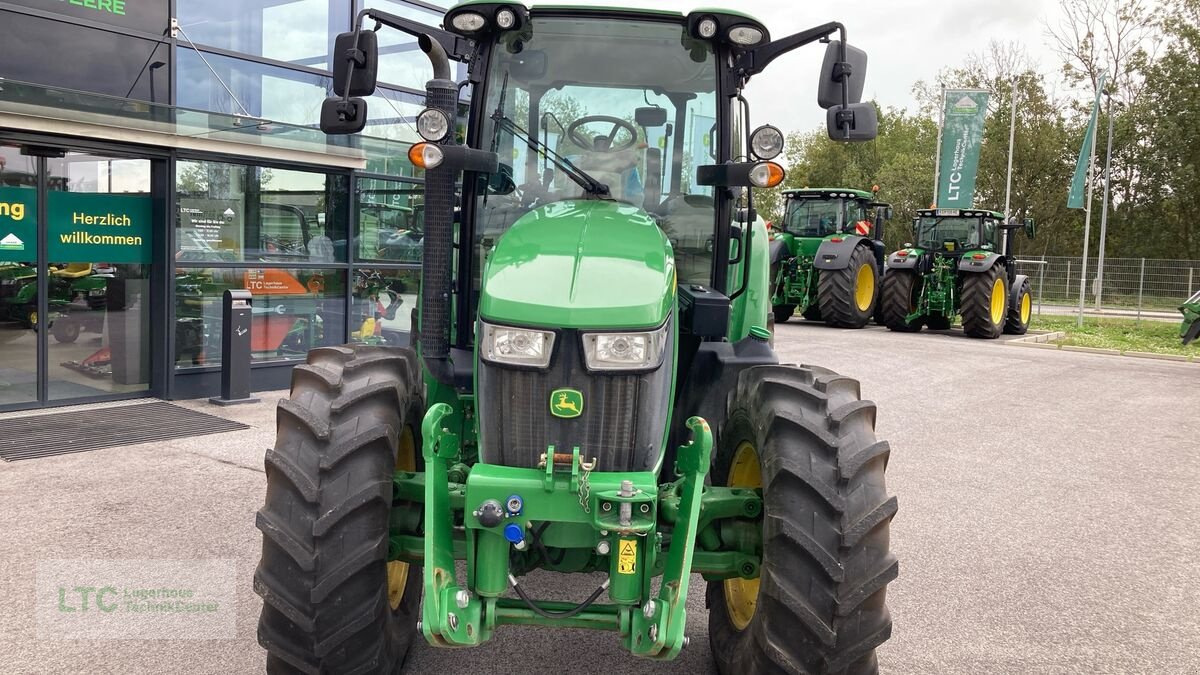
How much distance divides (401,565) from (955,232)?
18.4 m

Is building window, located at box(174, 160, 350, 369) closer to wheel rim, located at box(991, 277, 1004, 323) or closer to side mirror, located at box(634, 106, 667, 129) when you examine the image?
side mirror, located at box(634, 106, 667, 129)

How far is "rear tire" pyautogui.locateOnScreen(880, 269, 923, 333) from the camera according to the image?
19688 millimetres

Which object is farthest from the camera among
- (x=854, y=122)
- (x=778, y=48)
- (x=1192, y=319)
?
(x=1192, y=319)

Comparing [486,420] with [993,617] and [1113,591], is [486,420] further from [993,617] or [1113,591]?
[1113,591]

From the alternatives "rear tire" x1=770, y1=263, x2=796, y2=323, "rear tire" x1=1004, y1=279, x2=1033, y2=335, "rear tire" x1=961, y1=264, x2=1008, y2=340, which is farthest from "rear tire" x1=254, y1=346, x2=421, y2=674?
"rear tire" x1=1004, y1=279, x2=1033, y2=335

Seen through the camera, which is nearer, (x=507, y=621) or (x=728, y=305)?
(x=507, y=621)

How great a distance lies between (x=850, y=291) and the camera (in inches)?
750

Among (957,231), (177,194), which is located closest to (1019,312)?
(957,231)

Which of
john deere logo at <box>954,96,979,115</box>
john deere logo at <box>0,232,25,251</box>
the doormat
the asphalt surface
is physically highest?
john deere logo at <box>954,96,979,115</box>

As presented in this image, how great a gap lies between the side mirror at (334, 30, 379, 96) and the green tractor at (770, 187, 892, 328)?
16389 millimetres

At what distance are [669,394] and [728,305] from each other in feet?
1.93

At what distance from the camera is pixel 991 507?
6.67 metres

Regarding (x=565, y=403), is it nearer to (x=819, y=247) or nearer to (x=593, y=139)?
(x=593, y=139)

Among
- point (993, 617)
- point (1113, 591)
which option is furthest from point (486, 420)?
point (1113, 591)
